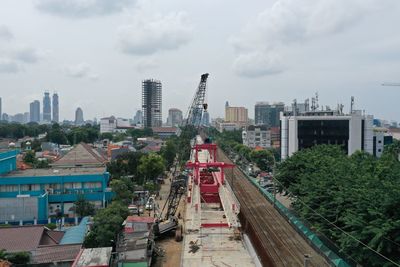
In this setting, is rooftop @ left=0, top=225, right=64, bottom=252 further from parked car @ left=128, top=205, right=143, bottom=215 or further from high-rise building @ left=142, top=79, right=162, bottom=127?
high-rise building @ left=142, top=79, right=162, bottom=127

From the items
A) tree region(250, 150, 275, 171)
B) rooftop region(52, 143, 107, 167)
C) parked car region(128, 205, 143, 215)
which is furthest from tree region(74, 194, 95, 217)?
tree region(250, 150, 275, 171)

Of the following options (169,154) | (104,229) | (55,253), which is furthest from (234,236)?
(169,154)

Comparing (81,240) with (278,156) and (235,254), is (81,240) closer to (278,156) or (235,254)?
(235,254)

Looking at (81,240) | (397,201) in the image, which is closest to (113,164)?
(81,240)

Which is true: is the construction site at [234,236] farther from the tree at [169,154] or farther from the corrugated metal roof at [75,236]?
the tree at [169,154]

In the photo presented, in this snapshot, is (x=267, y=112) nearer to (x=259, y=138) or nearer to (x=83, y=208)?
(x=259, y=138)

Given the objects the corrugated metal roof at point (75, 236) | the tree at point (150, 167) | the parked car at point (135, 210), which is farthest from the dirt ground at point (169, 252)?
the tree at point (150, 167)
